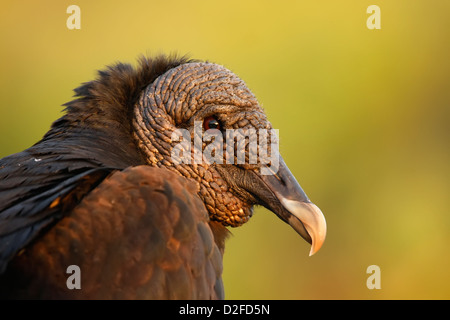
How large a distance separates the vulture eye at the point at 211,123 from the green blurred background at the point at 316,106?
4.48m

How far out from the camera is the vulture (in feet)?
9.59

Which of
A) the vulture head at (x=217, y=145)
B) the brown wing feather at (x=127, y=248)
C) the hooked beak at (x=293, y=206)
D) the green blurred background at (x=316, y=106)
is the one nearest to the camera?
the brown wing feather at (x=127, y=248)

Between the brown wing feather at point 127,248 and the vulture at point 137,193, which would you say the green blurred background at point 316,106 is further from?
the brown wing feather at point 127,248

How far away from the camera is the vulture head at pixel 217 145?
3.92 m

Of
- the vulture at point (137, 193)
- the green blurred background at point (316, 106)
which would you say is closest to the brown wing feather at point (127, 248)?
the vulture at point (137, 193)

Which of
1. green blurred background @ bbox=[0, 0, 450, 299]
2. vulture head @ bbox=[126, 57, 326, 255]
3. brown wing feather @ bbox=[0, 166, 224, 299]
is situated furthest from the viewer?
green blurred background @ bbox=[0, 0, 450, 299]

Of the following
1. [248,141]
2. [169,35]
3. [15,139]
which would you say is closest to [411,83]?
[169,35]

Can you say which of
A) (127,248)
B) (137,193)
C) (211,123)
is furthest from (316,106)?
(127,248)

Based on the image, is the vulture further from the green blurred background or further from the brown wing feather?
the green blurred background

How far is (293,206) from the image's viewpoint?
379cm

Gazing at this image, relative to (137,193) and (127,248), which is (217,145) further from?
(127,248)

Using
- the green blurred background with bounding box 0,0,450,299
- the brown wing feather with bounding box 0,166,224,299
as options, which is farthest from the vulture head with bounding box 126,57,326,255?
the green blurred background with bounding box 0,0,450,299

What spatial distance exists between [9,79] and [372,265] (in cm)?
493

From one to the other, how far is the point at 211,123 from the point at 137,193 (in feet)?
3.11
